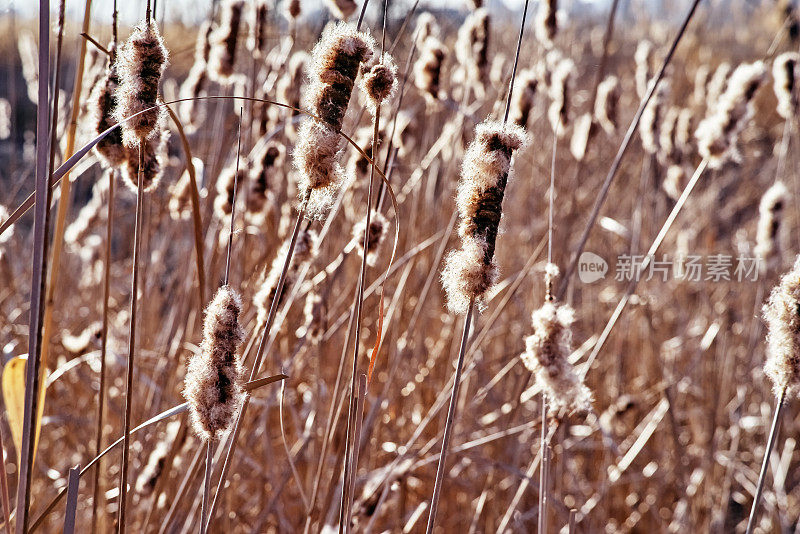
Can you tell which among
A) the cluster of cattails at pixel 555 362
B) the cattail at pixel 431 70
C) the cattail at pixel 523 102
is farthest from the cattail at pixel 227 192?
the cluster of cattails at pixel 555 362

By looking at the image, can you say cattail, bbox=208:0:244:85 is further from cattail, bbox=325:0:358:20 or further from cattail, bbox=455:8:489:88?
cattail, bbox=455:8:489:88

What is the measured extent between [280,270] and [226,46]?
707 millimetres

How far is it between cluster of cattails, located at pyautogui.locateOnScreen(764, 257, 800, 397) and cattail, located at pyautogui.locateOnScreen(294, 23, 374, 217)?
24.6 inches

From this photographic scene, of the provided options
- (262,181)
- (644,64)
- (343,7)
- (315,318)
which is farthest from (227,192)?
(644,64)

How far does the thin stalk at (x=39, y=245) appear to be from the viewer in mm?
667

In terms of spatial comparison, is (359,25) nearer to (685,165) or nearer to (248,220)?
(248,220)

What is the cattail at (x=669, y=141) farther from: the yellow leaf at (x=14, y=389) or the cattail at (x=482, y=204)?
the yellow leaf at (x=14, y=389)

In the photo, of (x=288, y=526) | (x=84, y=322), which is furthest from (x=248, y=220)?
(x=84, y=322)

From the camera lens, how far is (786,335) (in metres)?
0.96

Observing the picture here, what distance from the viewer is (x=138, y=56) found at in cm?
81

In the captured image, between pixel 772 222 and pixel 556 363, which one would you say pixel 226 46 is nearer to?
pixel 556 363

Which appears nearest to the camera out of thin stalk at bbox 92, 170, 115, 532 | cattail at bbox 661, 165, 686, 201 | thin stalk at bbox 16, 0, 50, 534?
thin stalk at bbox 16, 0, 50, 534

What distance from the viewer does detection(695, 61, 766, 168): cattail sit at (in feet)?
5.87

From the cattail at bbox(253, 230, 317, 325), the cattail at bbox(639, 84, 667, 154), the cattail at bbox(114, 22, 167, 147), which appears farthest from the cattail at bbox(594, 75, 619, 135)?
the cattail at bbox(114, 22, 167, 147)
